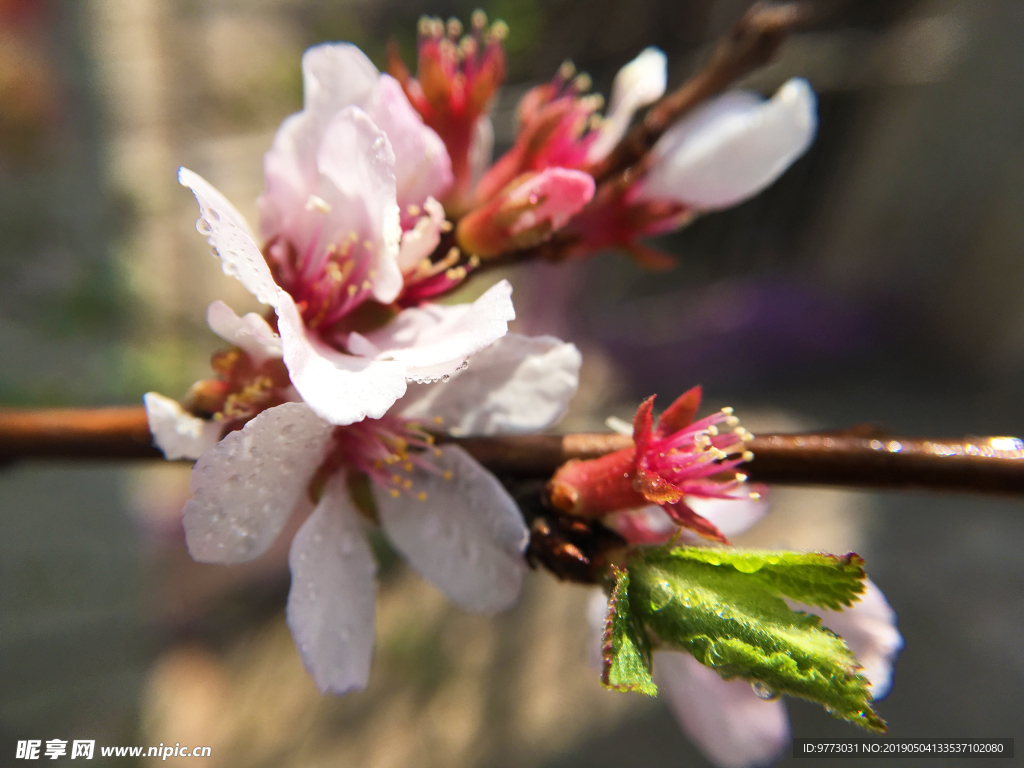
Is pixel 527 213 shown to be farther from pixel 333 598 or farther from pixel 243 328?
pixel 333 598

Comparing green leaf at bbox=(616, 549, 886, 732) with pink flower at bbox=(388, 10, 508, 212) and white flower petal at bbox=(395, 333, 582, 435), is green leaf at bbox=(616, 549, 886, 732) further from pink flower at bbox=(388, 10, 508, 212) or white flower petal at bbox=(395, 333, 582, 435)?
pink flower at bbox=(388, 10, 508, 212)

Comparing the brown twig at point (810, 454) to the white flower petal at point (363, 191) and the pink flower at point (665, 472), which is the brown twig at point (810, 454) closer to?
the pink flower at point (665, 472)

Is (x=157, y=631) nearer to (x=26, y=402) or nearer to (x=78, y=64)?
(x=26, y=402)

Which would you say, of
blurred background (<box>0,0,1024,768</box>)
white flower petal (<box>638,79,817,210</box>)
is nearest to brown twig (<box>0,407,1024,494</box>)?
white flower petal (<box>638,79,817,210</box>)

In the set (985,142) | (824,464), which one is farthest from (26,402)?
(985,142)

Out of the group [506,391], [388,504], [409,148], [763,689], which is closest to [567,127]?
[409,148]

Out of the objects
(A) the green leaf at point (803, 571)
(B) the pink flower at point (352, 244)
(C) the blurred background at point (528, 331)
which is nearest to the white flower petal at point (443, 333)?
(B) the pink flower at point (352, 244)
